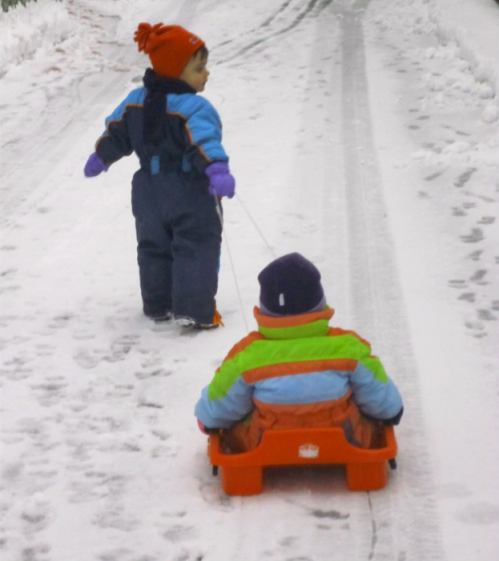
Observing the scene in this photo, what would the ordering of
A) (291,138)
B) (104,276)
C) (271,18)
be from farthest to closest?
(271,18), (291,138), (104,276)

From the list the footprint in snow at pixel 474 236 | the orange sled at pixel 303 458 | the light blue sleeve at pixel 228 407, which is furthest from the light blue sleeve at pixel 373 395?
the footprint in snow at pixel 474 236

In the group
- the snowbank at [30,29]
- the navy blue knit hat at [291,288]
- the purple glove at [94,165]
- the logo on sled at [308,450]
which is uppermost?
the navy blue knit hat at [291,288]

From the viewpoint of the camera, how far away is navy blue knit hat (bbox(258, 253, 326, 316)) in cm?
306

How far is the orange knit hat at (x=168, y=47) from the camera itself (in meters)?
4.21

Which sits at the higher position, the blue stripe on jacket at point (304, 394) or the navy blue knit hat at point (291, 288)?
the navy blue knit hat at point (291, 288)

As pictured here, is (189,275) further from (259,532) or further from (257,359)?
(259,532)

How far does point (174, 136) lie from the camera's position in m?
4.29

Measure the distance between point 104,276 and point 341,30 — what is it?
6817mm

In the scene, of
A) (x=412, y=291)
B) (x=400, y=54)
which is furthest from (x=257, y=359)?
(x=400, y=54)

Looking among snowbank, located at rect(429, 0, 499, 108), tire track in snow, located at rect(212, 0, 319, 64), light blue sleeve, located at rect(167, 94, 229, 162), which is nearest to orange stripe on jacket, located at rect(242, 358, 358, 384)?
light blue sleeve, located at rect(167, 94, 229, 162)

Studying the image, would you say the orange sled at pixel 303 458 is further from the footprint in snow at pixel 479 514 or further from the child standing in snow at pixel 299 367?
the footprint in snow at pixel 479 514

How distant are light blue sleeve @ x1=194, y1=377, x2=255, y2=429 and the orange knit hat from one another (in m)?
1.66

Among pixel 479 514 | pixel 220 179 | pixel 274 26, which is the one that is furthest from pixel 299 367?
pixel 274 26

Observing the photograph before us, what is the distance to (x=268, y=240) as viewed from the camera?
5508mm
